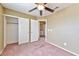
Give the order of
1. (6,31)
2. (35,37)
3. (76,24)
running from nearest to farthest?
(76,24)
(6,31)
(35,37)

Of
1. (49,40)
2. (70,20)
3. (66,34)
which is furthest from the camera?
(49,40)

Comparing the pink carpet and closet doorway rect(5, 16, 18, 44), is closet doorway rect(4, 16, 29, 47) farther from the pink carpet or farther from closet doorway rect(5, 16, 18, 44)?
the pink carpet

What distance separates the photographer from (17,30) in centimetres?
377

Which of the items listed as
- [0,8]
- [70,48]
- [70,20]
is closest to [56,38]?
[70,48]

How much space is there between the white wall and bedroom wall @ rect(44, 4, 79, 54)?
1780 mm

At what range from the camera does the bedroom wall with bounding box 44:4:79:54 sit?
2.69 meters

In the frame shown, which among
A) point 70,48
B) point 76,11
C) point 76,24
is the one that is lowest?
point 70,48

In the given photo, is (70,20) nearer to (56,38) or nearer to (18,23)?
(56,38)

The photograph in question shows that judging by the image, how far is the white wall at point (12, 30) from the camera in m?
3.39

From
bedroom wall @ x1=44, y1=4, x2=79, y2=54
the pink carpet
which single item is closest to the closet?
the pink carpet

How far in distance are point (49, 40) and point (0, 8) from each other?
9.36 feet

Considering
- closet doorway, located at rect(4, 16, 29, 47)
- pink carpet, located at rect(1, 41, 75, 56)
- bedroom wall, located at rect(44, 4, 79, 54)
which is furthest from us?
closet doorway, located at rect(4, 16, 29, 47)

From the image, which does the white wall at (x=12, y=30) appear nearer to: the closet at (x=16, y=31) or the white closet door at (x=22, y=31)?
the closet at (x=16, y=31)

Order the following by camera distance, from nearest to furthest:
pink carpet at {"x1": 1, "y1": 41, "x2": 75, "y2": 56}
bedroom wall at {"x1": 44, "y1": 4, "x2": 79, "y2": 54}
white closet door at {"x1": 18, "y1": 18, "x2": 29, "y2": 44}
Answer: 1. bedroom wall at {"x1": 44, "y1": 4, "x2": 79, "y2": 54}
2. pink carpet at {"x1": 1, "y1": 41, "x2": 75, "y2": 56}
3. white closet door at {"x1": 18, "y1": 18, "x2": 29, "y2": 44}
